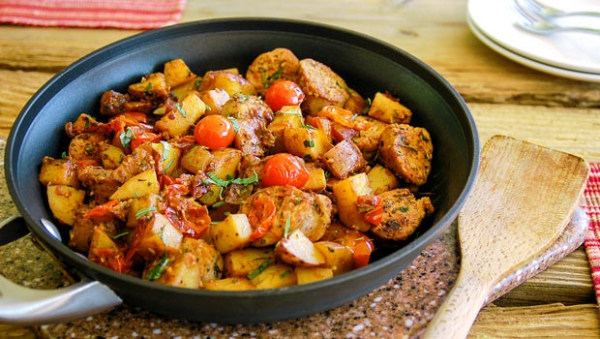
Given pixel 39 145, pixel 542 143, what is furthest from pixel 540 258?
pixel 39 145

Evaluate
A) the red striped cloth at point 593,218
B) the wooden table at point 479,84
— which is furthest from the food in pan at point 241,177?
the red striped cloth at point 593,218

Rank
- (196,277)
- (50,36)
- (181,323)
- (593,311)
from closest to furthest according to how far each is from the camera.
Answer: (196,277) < (181,323) < (593,311) < (50,36)

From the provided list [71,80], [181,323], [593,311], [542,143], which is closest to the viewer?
[181,323]

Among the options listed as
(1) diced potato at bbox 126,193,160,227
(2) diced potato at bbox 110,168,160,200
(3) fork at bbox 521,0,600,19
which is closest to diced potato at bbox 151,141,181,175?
(2) diced potato at bbox 110,168,160,200

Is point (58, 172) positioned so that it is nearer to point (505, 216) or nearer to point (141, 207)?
point (141, 207)

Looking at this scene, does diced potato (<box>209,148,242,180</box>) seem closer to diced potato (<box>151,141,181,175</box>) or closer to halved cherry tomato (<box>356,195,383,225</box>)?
diced potato (<box>151,141,181,175</box>)

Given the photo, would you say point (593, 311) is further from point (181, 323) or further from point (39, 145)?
point (39, 145)

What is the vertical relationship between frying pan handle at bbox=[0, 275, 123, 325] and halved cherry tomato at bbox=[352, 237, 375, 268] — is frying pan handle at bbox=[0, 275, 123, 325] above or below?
above
